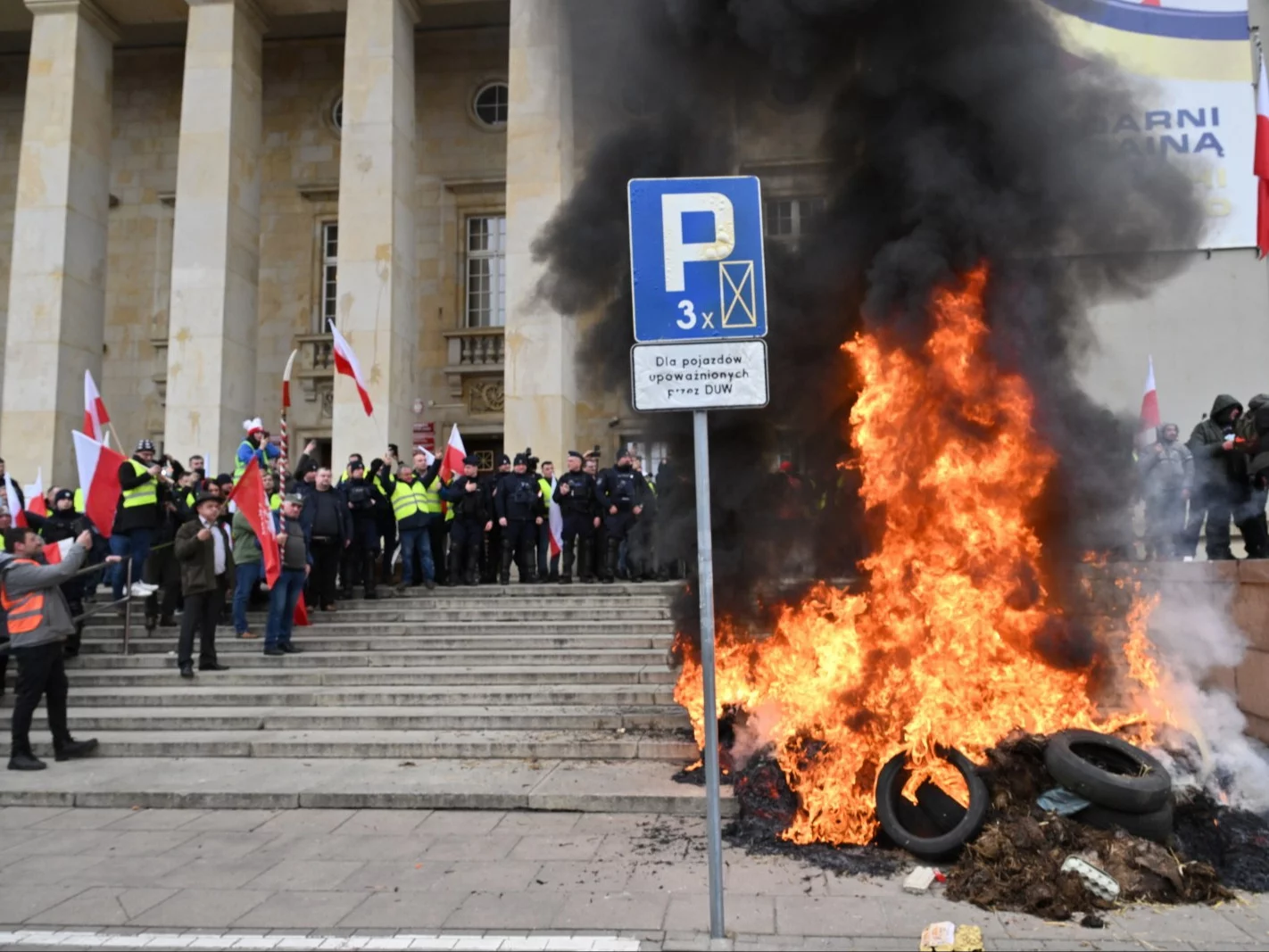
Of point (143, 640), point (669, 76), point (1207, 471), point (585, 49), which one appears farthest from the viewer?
point (143, 640)

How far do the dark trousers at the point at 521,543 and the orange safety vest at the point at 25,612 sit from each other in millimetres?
6100

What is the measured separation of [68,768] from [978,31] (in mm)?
8601

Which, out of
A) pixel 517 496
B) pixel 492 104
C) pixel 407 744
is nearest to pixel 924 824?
pixel 407 744

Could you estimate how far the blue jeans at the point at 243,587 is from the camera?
35.4ft

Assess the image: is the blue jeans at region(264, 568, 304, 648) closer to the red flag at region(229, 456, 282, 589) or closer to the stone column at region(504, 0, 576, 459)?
the red flag at region(229, 456, 282, 589)

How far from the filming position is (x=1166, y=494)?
9.86m

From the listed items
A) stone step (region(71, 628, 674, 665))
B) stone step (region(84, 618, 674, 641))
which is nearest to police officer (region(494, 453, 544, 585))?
stone step (region(84, 618, 674, 641))

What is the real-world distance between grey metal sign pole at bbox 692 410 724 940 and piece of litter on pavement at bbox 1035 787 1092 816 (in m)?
2.03

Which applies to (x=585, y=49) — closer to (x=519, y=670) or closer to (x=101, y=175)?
(x=519, y=670)

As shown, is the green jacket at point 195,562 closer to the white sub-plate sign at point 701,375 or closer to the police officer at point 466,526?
the police officer at point 466,526

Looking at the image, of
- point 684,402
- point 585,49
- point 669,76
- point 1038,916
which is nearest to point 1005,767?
point 1038,916

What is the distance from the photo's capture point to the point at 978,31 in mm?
6836

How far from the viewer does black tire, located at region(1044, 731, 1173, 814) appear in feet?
16.2

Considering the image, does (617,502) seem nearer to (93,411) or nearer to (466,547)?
(466,547)
